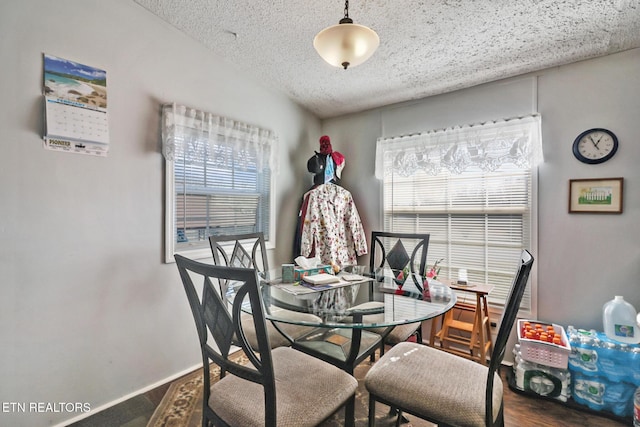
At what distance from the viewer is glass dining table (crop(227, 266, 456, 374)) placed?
1.40 meters

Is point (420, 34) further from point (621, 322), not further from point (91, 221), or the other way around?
point (91, 221)

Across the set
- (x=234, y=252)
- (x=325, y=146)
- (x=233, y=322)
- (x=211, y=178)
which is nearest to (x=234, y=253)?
(x=234, y=252)

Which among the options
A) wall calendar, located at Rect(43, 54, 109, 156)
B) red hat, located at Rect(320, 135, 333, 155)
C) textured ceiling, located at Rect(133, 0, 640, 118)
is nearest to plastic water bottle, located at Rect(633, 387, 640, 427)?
textured ceiling, located at Rect(133, 0, 640, 118)

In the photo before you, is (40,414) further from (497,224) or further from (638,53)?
(638,53)

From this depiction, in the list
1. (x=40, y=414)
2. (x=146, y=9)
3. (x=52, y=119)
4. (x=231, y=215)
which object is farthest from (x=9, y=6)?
(x=40, y=414)

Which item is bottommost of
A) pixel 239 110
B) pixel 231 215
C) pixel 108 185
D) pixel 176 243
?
pixel 176 243

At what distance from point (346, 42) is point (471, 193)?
1887 millimetres

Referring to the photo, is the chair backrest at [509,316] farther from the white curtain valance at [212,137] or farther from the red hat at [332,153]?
the red hat at [332,153]

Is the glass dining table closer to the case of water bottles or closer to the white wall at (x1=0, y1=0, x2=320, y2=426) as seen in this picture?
the white wall at (x1=0, y1=0, x2=320, y2=426)

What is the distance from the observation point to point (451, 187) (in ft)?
9.09

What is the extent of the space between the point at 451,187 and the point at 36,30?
10.1 ft

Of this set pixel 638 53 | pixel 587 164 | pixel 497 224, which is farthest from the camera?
pixel 497 224

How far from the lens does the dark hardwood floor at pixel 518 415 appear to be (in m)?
1.74

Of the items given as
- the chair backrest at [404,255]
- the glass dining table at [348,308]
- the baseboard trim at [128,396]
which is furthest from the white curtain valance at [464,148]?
the baseboard trim at [128,396]
